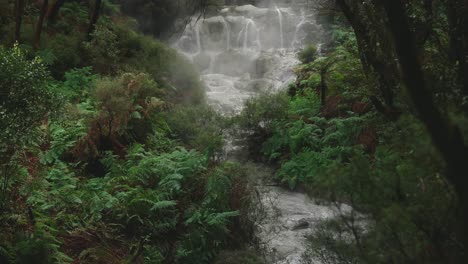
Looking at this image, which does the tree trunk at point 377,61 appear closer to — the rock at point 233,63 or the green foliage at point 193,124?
the green foliage at point 193,124

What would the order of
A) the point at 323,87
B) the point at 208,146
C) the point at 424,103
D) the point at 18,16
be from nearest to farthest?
the point at 424,103 → the point at 208,146 → the point at 18,16 → the point at 323,87

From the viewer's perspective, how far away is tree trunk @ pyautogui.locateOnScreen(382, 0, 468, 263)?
2389mm

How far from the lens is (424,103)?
7.84ft

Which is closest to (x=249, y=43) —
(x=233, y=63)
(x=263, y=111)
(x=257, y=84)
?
(x=233, y=63)

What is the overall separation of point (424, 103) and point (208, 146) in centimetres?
661

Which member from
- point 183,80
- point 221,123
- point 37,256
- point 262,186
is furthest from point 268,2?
point 37,256

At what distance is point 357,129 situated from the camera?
10828 millimetres

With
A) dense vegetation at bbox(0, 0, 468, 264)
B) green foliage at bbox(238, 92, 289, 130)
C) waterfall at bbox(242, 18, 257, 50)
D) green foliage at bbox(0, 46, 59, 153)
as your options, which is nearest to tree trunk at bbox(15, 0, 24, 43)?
dense vegetation at bbox(0, 0, 468, 264)

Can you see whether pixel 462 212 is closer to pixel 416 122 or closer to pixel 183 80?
pixel 416 122

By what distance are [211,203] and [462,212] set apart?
182 inches

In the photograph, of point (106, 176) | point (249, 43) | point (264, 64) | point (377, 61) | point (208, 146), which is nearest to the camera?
point (377, 61)

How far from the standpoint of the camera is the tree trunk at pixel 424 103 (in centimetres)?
239

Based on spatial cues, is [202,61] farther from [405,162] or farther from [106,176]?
[405,162]

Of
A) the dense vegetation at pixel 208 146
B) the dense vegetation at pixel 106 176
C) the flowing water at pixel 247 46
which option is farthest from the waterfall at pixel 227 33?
the dense vegetation at pixel 106 176
